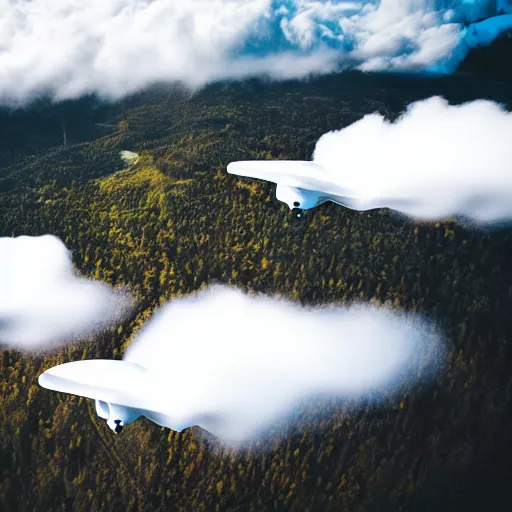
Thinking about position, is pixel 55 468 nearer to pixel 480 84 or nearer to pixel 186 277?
pixel 186 277

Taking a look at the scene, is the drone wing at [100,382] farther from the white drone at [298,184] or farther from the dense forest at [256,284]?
the white drone at [298,184]

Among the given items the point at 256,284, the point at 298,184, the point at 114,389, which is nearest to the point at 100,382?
the point at 114,389

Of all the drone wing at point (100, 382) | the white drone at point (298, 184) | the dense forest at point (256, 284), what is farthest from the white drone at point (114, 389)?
the white drone at point (298, 184)

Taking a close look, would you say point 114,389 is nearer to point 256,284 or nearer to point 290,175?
point 290,175

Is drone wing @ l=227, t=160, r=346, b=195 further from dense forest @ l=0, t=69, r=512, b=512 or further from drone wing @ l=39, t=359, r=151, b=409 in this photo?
dense forest @ l=0, t=69, r=512, b=512

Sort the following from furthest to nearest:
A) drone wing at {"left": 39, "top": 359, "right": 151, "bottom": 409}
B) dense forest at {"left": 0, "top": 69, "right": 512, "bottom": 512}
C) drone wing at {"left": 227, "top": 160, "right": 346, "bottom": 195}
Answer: dense forest at {"left": 0, "top": 69, "right": 512, "bottom": 512}
drone wing at {"left": 227, "top": 160, "right": 346, "bottom": 195}
drone wing at {"left": 39, "top": 359, "right": 151, "bottom": 409}

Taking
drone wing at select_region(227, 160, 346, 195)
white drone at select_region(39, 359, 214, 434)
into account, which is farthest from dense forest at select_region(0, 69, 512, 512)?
drone wing at select_region(227, 160, 346, 195)
